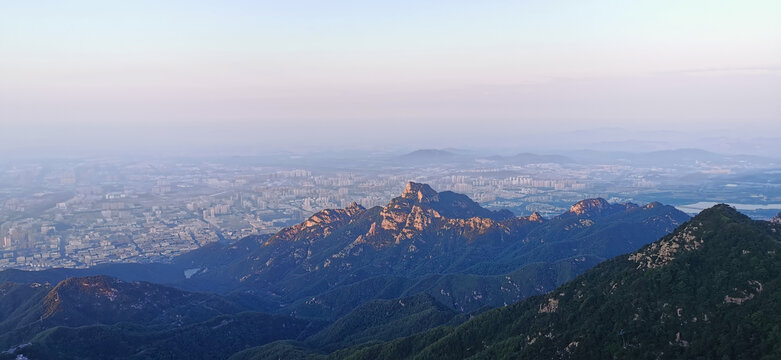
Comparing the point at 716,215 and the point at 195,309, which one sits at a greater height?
the point at 716,215

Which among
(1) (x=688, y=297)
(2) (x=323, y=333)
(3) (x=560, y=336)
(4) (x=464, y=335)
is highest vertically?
(1) (x=688, y=297)

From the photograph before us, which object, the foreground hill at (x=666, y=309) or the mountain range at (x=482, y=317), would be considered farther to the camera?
the mountain range at (x=482, y=317)

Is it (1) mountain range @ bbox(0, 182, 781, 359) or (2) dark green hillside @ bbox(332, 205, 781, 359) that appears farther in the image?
(1) mountain range @ bbox(0, 182, 781, 359)

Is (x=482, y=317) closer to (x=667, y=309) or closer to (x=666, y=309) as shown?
(x=666, y=309)

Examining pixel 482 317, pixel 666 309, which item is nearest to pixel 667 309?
pixel 666 309

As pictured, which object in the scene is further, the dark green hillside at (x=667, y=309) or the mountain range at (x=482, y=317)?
the mountain range at (x=482, y=317)

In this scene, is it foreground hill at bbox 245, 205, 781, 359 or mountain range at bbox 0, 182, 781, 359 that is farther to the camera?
mountain range at bbox 0, 182, 781, 359

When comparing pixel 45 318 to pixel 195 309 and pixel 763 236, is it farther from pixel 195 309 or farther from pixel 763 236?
pixel 763 236

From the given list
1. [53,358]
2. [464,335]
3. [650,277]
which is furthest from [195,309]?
[650,277]
